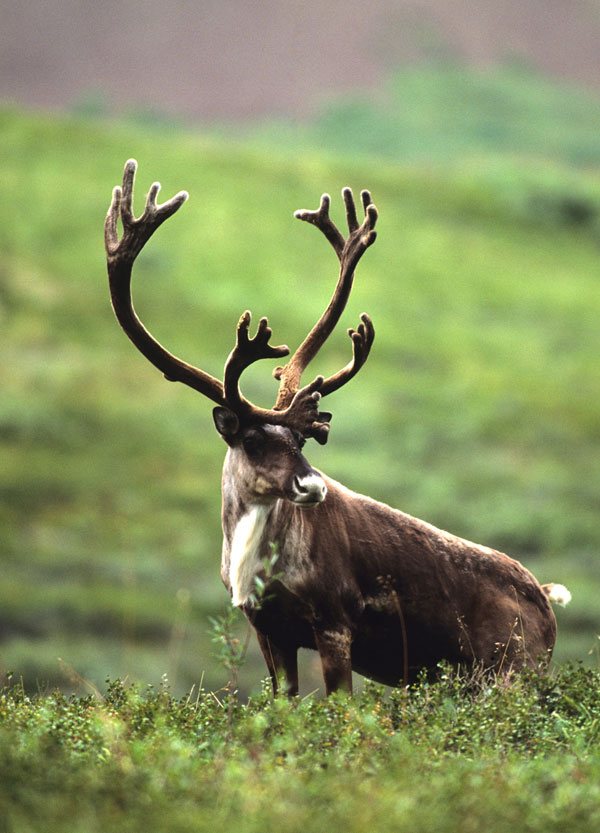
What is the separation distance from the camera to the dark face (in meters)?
7.88

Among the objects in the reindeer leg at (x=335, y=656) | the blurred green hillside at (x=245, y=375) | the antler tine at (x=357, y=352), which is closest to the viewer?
the reindeer leg at (x=335, y=656)

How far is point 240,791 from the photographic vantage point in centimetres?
545

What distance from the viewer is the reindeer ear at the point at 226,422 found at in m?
8.41

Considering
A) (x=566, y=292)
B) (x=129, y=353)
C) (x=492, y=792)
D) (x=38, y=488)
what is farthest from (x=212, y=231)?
(x=492, y=792)

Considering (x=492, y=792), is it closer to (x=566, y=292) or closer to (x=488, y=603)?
(x=488, y=603)

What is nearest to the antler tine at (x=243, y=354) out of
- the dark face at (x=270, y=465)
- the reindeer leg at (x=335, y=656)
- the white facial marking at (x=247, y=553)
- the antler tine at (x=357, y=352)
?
the dark face at (x=270, y=465)

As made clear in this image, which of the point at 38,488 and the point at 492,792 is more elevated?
the point at 492,792

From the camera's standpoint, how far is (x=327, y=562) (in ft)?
26.6

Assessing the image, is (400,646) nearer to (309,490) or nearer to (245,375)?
(309,490)

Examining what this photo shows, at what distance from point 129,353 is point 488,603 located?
3733 centimetres

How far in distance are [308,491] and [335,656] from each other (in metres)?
1.10

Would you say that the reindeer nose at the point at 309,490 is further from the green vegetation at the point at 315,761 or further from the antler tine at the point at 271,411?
the green vegetation at the point at 315,761

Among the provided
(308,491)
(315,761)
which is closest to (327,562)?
(308,491)

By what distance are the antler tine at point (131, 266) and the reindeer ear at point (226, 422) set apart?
0.30m
